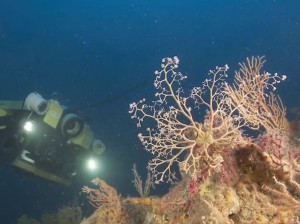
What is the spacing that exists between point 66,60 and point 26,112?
69703mm

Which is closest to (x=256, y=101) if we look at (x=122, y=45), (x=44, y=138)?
(x=44, y=138)

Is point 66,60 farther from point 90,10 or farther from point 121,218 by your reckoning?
point 121,218

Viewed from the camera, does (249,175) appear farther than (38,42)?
No

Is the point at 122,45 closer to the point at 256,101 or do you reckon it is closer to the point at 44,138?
the point at 44,138

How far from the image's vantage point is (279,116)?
4652mm

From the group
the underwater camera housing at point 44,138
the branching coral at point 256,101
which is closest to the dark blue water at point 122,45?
the underwater camera housing at point 44,138

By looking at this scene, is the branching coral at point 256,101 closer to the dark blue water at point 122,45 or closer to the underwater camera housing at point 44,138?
the underwater camera housing at point 44,138

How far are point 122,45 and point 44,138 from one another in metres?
83.0

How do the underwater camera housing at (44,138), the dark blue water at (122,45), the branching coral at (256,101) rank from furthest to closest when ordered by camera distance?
1. the dark blue water at (122,45)
2. the underwater camera housing at (44,138)
3. the branching coral at (256,101)

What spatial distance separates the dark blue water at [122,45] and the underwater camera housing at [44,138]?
16598 mm

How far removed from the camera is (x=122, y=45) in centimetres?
8944

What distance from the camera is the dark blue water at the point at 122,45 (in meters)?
48.9

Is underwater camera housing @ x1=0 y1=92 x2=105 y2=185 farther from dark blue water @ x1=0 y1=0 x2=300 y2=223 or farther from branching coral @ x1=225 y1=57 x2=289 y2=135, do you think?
dark blue water @ x1=0 y1=0 x2=300 y2=223

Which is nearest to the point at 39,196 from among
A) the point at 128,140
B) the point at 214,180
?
the point at 128,140
